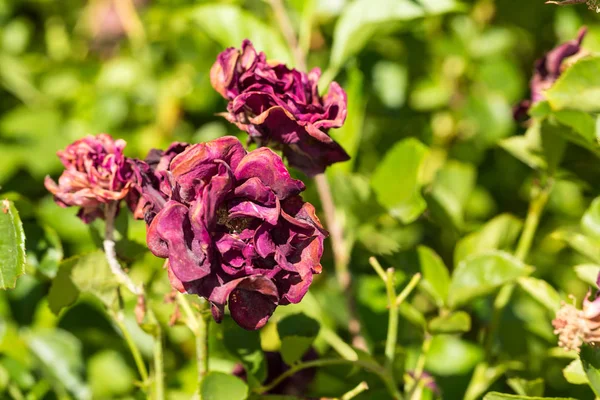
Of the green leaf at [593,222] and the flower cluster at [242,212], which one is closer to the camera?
the flower cluster at [242,212]

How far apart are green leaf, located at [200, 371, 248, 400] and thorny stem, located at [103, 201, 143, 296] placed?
0.15 metres

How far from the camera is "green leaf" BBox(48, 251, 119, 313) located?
0.88m

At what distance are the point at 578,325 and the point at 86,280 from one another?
1.88 feet

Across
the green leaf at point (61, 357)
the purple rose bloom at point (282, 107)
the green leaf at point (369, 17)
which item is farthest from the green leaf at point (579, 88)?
the green leaf at point (61, 357)

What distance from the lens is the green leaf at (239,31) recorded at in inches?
47.3

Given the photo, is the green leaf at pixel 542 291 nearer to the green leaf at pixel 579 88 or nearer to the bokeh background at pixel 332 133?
the bokeh background at pixel 332 133

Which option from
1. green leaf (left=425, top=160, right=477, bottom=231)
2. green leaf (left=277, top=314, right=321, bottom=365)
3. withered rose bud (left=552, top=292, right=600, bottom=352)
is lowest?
green leaf (left=277, top=314, right=321, bottom=365)

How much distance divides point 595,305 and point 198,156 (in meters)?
0.43

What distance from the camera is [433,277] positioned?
101 cm

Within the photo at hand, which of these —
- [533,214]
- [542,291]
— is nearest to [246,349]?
[542,291]

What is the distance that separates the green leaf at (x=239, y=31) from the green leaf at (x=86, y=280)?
478 millimetres

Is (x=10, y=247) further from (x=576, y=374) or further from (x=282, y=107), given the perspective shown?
(x=576, y=374)

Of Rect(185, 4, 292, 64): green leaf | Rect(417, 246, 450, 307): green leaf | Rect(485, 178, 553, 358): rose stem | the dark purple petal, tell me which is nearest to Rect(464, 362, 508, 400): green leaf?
Rect(485, 178, 553, 358): rose stem

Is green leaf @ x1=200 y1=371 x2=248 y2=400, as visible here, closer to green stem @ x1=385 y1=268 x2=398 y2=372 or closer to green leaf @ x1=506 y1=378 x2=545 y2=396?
green stem @ x1=385 y1=268 x2=398 y2=372
